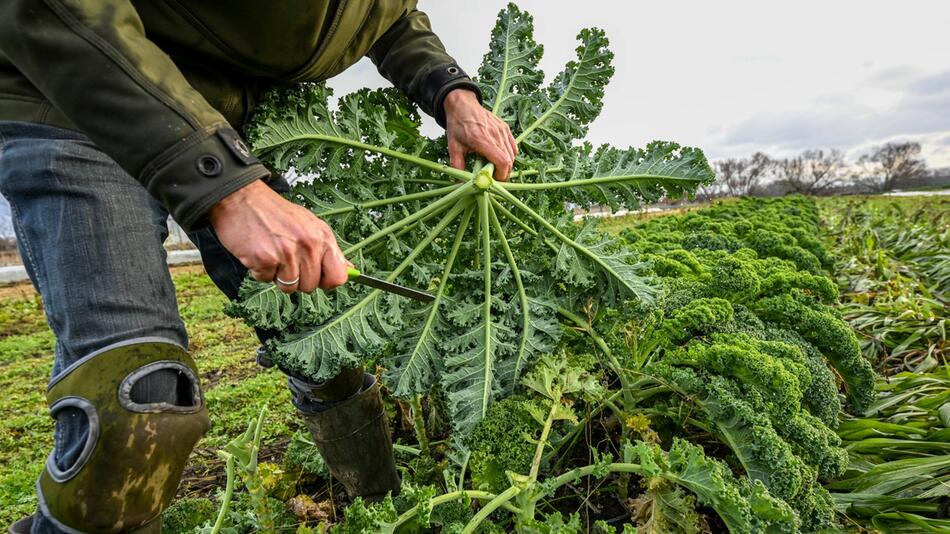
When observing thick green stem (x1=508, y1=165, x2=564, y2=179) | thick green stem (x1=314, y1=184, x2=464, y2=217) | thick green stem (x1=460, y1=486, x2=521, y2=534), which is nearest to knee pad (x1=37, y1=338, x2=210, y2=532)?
thick green stem (x1=460, y1=486, x2=521, y2=534)

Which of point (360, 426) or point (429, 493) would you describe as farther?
point (360, 426)

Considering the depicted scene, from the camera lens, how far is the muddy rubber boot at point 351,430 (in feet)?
7.25

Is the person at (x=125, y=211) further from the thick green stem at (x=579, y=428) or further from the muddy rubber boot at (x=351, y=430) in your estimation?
the thick green stem at (x=579, y=428)

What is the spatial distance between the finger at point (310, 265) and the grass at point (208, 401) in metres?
1.85

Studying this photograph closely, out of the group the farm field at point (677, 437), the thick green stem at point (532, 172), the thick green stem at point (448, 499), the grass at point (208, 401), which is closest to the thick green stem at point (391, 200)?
the thick green stem at point (532, 172)

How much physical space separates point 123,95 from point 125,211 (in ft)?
1.14

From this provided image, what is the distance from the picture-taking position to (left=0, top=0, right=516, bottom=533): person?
1236 millimetres

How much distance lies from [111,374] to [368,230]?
1080 mm

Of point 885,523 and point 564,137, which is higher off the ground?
point 564,137

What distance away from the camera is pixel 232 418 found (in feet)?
11.8

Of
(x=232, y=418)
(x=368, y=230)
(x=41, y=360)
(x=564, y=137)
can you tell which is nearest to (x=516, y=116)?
(x=564, y=137)

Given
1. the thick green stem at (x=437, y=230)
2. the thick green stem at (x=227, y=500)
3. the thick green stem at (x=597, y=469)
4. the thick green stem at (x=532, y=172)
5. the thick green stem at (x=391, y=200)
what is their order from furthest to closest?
the thick green stem at (x=532, y=172) → the thick green stem at (x=437, y=230) → the thick green stem at (x=391, y=200) → the thick green stem at (x=227, y=500) → the thick green stem at (x=597, y=469)

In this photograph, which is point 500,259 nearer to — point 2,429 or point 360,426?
point 360,426

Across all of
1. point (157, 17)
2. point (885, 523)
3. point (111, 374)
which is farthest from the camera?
point (885, 523)
